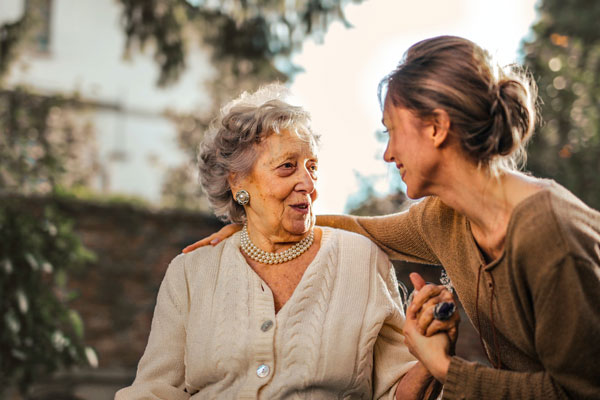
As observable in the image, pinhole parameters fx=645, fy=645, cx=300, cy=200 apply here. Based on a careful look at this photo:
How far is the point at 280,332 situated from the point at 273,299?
0.14 metres

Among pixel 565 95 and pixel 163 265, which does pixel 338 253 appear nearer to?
pixel 565 95

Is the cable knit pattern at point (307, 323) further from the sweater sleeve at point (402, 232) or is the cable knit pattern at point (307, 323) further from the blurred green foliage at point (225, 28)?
the blurred green foliage at point (225, 28)

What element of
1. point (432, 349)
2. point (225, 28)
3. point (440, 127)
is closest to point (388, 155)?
point (440, 127)

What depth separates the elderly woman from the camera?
2.34 metres

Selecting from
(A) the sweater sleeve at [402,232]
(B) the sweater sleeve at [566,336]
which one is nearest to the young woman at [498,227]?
(B) the sweater sleeve at [566,336]

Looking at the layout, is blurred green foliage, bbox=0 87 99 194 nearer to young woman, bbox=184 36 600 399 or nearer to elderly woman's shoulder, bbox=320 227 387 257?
elderly woman's shoulder, bbox=320 227 387 257

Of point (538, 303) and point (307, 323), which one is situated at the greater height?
point (538, 303)

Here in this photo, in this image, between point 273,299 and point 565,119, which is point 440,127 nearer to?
point 273,299

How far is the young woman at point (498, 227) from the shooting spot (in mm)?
1797

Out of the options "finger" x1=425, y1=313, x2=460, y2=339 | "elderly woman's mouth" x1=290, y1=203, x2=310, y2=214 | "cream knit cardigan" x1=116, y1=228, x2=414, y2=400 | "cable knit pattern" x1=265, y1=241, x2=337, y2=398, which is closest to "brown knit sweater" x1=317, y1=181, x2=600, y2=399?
"finger" x1=425, y1=313, x2=460, y2=339

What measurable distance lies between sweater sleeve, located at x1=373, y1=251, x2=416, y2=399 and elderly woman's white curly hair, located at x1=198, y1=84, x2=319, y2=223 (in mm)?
689

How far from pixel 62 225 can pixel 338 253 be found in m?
2.68

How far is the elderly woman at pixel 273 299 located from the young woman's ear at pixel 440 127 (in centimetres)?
68

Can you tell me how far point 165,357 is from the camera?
2508 mm
